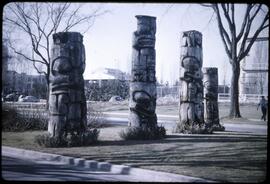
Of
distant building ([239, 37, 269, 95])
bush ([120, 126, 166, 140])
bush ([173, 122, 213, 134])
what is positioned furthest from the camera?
distant building ([239, 37, 269, 95])

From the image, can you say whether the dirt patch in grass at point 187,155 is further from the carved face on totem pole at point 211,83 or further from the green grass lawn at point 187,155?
the carved face on totem pole at point 211,83

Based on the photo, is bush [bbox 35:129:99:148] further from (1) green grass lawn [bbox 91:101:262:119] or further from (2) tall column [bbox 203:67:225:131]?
(1) green grass lawn [bbox 91:101:262:119]

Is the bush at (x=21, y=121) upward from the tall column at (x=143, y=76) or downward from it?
downward

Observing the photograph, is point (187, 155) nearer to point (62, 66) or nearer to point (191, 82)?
point (62, 66)

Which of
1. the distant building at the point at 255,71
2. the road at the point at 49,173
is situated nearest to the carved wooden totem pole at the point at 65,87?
the road at the point at 49,173

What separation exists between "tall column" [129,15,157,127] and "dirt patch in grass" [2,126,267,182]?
1441 mm

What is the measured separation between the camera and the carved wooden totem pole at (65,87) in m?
12.6

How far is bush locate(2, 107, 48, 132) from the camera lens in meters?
18.0

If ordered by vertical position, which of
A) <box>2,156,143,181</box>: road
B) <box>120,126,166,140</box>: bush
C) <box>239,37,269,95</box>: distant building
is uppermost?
<box>239,37,269,95</box>: distant building

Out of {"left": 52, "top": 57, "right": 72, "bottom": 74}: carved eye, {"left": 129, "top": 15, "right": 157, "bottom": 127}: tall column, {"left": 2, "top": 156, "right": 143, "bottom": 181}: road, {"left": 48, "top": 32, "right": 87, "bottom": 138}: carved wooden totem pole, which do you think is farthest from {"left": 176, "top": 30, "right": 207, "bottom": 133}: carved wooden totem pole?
{"left": 2, "top": 156, "right": 143, "bottom": 181}: road

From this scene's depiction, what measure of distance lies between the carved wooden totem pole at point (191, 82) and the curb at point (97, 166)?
8294 mm

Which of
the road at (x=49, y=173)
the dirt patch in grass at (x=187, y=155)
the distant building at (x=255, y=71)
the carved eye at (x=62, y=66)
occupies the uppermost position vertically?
the distant building at (x=255, y=71)

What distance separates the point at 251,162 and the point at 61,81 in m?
7.17

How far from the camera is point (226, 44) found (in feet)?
91.6
